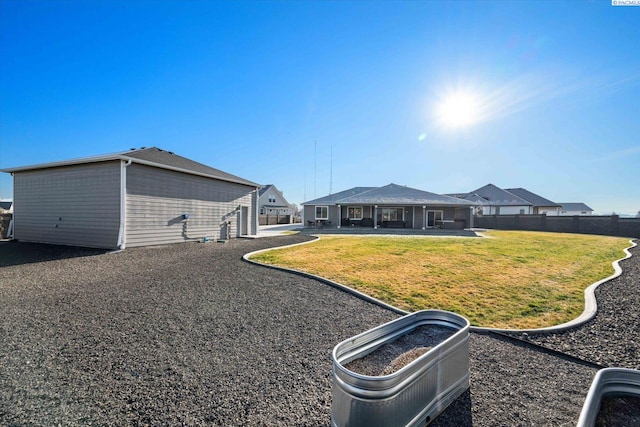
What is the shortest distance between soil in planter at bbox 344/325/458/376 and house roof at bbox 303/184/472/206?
21348 millimetres

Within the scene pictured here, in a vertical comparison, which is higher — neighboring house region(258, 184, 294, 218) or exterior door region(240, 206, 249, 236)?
neighboring house region(258, 184, 294, 218)

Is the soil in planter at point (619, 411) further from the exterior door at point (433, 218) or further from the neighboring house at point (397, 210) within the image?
the exterior door at point (433, 218)

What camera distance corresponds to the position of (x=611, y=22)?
7223 mm

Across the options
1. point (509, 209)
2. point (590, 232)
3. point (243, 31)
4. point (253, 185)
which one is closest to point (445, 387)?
point (243, 31)

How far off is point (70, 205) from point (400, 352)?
14.7 metres

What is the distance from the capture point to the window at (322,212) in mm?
27000

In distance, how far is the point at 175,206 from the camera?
12344mm

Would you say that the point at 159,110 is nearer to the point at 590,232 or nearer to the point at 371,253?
the point at 371,253

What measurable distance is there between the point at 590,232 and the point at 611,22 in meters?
22.7

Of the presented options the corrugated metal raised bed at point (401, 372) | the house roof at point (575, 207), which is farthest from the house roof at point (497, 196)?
the corrugated metal raised bed at point (401, 372)

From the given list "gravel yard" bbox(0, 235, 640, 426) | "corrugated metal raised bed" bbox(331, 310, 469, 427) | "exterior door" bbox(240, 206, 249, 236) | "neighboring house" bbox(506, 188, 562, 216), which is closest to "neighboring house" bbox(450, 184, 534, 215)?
"neighboring house" bbox(506, 188, 562, 216)

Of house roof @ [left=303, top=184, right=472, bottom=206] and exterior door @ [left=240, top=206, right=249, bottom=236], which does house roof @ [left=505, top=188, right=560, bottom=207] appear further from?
exterior door @ [left=240, top=206, right=249, bottom=236]

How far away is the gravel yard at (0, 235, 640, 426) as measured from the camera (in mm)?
2281

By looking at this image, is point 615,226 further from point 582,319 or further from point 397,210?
point 582,319
